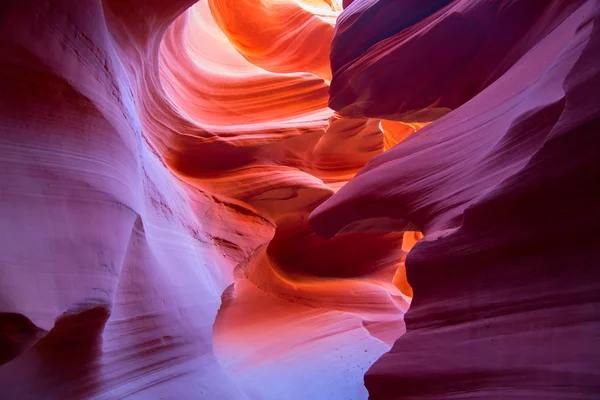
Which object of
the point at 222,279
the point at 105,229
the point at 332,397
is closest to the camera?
the point at 105,229

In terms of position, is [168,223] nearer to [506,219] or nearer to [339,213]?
[339,213]

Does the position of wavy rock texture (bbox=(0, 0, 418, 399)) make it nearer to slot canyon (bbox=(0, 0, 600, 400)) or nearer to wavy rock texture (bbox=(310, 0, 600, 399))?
slot canyon (bbox=(0, 0, 600, 400))

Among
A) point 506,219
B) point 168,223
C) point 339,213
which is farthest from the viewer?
point 168,223

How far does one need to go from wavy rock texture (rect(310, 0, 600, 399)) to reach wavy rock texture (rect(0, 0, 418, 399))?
822mm

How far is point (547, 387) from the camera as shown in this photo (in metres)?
1.10

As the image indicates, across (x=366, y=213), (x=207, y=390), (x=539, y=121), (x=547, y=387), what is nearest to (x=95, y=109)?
(x=366, y=213)

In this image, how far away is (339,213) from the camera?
79.3 inches

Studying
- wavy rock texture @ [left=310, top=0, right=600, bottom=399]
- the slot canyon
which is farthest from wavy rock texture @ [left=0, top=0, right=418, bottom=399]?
wavy rock texture @ [left=310, top=0, right=600, bottom=399]

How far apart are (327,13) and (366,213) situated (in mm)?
4583

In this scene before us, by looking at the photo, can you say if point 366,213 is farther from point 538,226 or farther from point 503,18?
point 503,18

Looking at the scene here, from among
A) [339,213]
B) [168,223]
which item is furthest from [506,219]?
[168,223]

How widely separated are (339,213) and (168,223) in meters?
0.85

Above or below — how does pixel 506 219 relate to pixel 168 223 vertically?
below

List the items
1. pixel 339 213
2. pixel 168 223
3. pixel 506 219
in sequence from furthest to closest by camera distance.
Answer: pixel 168 223 → pixel 339 213 → pixel 506 219
